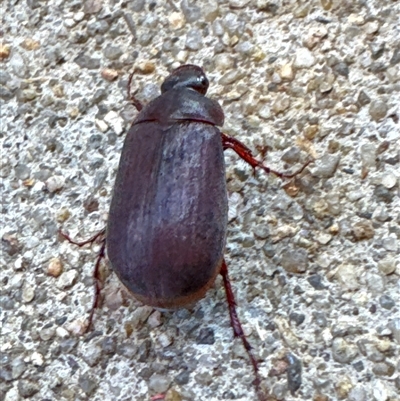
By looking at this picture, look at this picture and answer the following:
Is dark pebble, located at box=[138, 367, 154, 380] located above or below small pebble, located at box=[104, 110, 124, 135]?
below

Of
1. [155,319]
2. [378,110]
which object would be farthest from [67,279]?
[378,110]

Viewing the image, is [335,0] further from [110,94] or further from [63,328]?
[63,328]

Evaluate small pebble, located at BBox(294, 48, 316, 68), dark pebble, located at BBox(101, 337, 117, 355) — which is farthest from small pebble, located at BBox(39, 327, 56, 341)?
small pebble, located at BBox(294, 48, 316, 68)

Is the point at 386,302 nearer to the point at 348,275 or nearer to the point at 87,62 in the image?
the point at 348,275

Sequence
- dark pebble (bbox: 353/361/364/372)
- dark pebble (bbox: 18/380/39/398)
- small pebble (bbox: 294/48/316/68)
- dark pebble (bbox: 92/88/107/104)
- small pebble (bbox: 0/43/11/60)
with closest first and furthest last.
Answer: dark pebble (bbox: 353/361/364/372) < dark pebble (bbox: 18/380/39/398) < small pebble (bbox: 294/48/316/68) < dark pebble (bbox: 92/88/107/104) < small pebble (bbox: 0/43/11/60)

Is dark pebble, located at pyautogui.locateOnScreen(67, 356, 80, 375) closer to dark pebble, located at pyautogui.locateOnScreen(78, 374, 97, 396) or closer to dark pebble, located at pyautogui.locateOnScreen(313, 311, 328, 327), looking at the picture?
dark pebble, located at pyautogui.locateOnScreen(78, 374, 97, 396)

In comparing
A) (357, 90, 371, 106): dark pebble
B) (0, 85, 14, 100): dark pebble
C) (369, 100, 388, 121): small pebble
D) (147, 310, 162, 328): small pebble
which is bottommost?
(147, 310, 162, 328): small pebble
